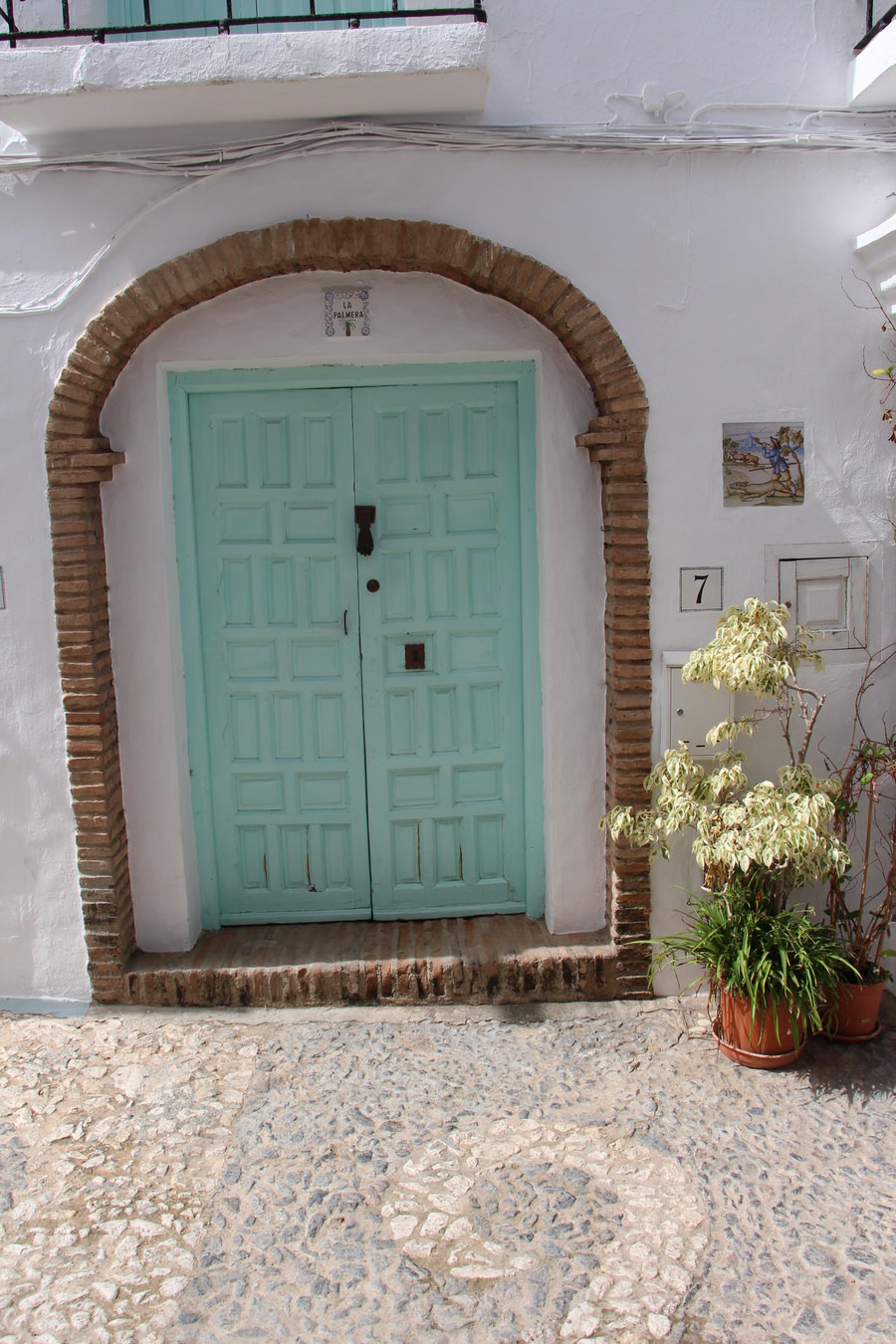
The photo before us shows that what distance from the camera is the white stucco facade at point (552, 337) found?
3.85 meters

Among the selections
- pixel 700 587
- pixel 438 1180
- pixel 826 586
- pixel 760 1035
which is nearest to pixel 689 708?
pixel 700 587

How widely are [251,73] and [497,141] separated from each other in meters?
0.91

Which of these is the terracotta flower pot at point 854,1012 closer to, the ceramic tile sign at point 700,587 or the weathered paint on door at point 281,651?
the ceramic tile sign at point 700,587

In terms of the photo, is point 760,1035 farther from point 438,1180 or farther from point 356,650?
point 356,650

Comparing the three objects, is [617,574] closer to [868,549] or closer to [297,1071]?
[868,549]

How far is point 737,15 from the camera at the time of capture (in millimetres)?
3842

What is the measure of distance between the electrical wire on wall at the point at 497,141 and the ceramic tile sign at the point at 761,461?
1.03 meters

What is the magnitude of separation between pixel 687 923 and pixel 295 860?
1.69 m

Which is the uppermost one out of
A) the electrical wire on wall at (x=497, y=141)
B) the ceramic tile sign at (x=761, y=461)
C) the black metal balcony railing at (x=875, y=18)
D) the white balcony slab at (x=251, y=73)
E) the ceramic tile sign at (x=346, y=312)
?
the black metal balcony railing at (x=875, y=18)

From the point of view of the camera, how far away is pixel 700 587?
406 cm

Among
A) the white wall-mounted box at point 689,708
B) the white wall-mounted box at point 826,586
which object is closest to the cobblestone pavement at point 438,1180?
the white wall-mounted box at point 689,708

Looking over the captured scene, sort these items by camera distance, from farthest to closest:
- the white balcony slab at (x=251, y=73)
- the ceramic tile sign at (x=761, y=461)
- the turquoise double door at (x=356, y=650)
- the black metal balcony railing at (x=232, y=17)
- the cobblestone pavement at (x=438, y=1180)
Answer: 1. the turquoise double door at (x=356, y=650)
2. the ceramic tile sign at (x=761, y=461)
3. the black metal balcony railing at (x=232, y=17)
4. the white balcony slab at (x=251, y=73)
5. the cobblestone pavement at (x=438, y=1180)

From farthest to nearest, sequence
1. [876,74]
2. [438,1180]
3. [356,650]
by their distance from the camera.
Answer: [356,650]
[876,74]
[438,1180]

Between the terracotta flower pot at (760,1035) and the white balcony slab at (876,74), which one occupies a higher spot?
the white balcony slab at (876,74)
